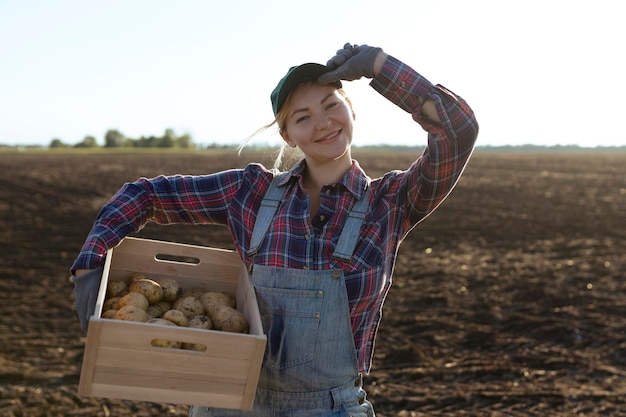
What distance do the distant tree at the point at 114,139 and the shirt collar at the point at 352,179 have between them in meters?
65.8

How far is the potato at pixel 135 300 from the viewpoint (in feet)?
6.79

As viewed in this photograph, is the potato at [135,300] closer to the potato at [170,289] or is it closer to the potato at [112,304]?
the potato at [112,304]

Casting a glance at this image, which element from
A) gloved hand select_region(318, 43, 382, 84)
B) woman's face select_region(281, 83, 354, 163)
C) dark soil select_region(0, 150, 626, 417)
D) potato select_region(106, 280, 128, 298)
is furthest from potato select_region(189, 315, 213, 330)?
dark soil select_region(0, 150, 626, 417)

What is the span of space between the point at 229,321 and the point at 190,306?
0.18 m

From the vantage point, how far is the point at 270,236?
2092 millimetres

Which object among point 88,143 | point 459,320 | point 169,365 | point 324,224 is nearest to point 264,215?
point 324,224

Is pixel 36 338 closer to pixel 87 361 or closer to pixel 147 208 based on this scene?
pixel 147 208

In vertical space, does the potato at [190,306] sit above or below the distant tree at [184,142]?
above

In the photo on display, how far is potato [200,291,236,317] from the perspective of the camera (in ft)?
7.20

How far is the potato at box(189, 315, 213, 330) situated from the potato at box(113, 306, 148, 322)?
13 cm

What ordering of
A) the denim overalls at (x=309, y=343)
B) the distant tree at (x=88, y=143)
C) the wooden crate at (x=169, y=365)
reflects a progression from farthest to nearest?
the distant tree at (x=88, y=143) → the denim overalls at (x=309, y=343) → the wooden crate at (x=169, y=365)

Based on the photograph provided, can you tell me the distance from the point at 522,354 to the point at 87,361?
4.10 metres

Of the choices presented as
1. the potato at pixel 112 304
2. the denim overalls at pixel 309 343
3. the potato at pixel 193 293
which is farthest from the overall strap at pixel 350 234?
the potato at pixel 112 304

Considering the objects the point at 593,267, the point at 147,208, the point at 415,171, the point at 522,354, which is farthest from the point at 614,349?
the point at 147,208
